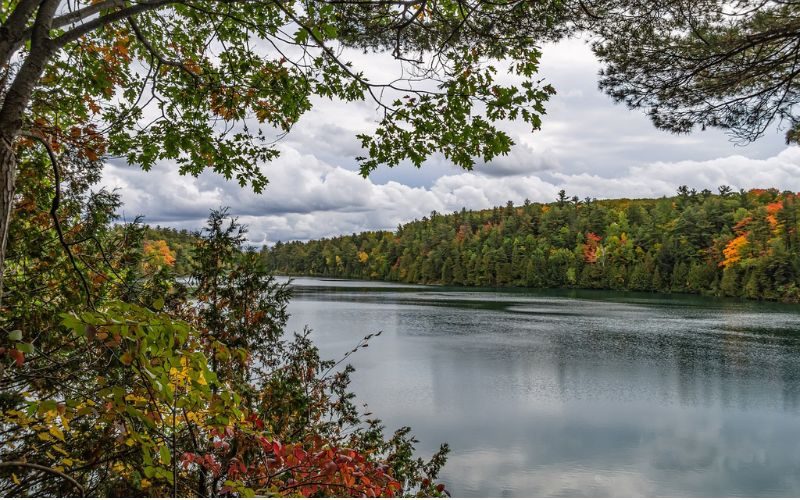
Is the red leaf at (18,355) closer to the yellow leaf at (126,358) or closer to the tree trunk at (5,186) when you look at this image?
the yellow leaf at (126,358)

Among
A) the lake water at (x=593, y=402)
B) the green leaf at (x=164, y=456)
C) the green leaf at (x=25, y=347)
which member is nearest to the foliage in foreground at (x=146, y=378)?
the green leaf at (x=164, y=456)

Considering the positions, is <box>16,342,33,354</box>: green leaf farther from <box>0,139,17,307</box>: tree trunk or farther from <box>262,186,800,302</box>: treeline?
<box>262,186,800,302</box>: treeline

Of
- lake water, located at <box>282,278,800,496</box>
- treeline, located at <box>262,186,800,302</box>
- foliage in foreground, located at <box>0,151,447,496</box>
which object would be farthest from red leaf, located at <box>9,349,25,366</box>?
treeline, located at <box>262,186,800,302</box>

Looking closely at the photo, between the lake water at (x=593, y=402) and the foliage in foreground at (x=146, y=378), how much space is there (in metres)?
7.30

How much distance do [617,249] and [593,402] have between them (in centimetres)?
6846

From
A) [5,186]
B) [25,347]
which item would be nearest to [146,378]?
[25,347]

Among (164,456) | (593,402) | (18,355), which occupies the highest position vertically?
(18,355)

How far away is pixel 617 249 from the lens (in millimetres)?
80688

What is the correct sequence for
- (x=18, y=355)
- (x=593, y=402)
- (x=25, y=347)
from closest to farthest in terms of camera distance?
(x=25, y=347) → (x=18, y=355) → (x=593, y=402)

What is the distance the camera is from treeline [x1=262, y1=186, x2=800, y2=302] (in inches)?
2389

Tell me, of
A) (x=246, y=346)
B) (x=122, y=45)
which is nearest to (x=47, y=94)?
(x=122, y=45)

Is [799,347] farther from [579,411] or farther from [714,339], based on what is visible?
[579,411]

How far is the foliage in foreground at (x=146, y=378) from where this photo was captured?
1938 mm

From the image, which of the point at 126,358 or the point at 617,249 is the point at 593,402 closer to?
the point at 126,358
